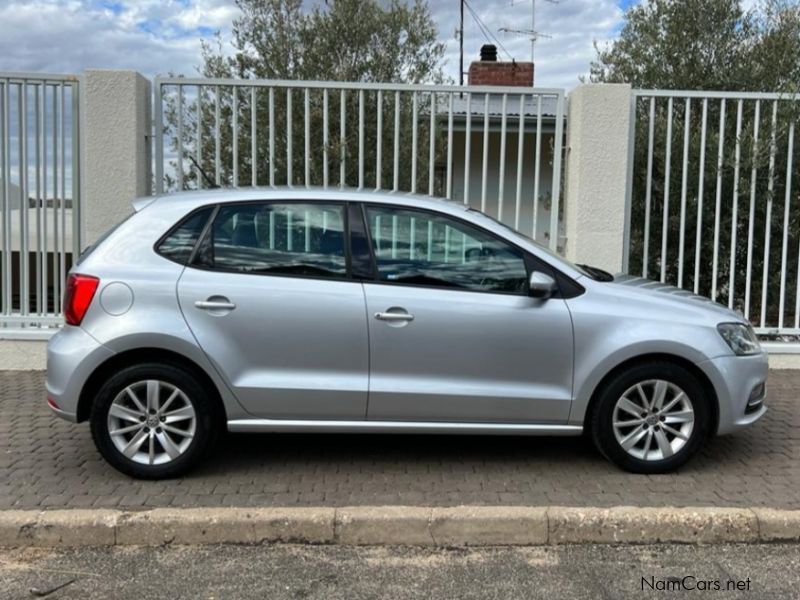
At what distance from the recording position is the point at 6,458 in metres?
4.72

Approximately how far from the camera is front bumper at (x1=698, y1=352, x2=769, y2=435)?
4.34 meters

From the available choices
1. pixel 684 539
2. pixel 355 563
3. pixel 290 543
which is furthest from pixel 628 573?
pixel 290 543

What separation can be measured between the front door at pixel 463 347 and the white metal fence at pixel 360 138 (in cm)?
284

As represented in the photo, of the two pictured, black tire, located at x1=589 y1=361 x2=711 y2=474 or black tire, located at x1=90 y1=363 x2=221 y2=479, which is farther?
black tire, located at x1=589 y1=361 x2=711 y2=474

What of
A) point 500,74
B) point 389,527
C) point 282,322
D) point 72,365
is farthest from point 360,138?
point 500,74

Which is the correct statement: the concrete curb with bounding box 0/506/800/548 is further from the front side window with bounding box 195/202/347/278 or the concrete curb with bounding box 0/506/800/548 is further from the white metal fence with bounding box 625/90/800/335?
the white metal fence with bounding box 625/90/800/335

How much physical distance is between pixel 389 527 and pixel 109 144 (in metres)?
4.96

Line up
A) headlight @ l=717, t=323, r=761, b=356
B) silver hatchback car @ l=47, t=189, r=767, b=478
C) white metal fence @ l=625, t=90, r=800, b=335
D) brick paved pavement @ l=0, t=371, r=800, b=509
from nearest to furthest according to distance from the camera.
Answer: brick paved pavement @ l=0, t=371, r=800, b=509 < silver hatchback car @ l=47, t=189, r=767, b=478 < headlight @ l=717, t=323, r=761, b=356 < white metal fence @ l=625, t=90, r=800, b=335

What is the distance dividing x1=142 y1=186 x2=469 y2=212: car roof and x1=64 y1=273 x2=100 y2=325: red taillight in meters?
0.56

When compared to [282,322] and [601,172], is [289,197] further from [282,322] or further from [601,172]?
[601,172]

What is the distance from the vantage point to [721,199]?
7.54 meters

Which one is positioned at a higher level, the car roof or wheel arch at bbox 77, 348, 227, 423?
the car roof

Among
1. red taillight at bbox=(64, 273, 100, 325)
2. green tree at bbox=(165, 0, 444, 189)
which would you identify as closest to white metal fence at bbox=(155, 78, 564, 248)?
green tree at bbox=(165, 0, 444, 189)

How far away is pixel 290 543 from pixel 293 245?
5.61 ft
